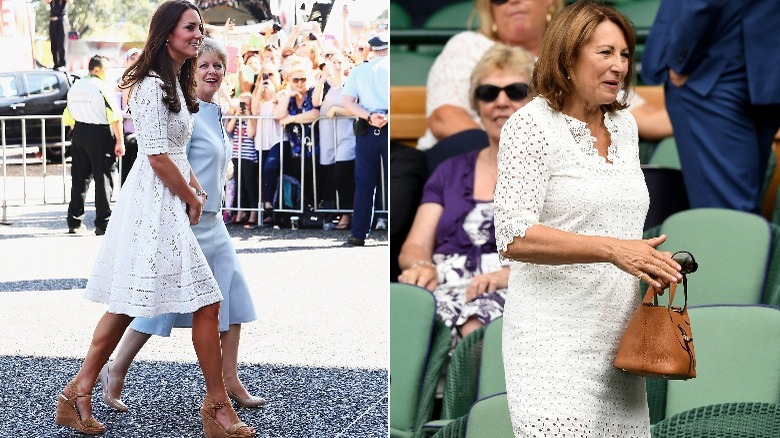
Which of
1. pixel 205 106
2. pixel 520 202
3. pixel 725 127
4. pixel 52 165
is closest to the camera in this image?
pixel 520 202

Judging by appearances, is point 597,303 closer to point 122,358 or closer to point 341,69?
point 341,69

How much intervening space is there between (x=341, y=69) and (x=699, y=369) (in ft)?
4.03

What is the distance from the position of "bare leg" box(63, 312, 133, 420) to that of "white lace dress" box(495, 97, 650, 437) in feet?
3.69

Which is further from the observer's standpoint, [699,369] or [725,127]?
[725,127]

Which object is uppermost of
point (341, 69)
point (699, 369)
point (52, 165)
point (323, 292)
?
point (341, 69)

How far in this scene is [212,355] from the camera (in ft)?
9.03

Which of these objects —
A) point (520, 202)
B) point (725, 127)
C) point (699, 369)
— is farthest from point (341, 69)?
point (725, 127)

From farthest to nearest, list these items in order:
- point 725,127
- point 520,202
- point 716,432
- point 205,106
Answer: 1. point 725,127
2. point 205,106
3. point 716,432
4. point 520,202

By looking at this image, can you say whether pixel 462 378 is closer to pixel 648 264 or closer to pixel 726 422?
pixel 726 422

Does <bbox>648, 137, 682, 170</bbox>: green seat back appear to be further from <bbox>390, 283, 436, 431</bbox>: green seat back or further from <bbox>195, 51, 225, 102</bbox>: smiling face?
<bbox>195, 51, 225, 102</bbox>: smiling face

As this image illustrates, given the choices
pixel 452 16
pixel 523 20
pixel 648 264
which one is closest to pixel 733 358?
pixel 648 264

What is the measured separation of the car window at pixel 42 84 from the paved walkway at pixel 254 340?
11.5 inches

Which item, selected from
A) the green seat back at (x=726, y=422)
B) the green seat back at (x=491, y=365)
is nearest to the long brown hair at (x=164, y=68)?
the green seat back at (x=491, y=365)

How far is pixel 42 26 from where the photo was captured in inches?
109
